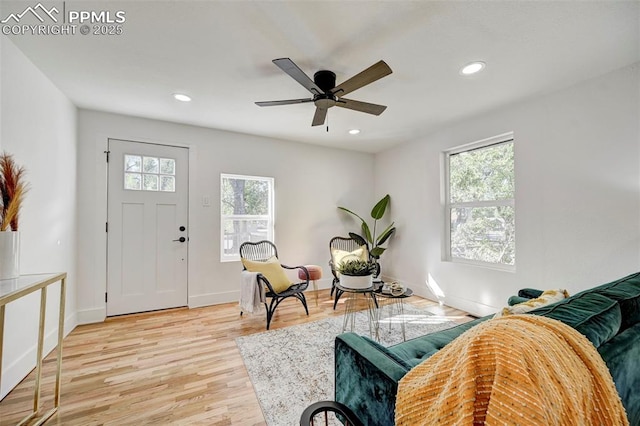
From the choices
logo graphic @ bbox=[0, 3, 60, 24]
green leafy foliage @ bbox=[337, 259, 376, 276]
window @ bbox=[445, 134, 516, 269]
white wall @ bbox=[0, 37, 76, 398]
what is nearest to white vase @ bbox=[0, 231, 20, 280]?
white wall @ bbox=[0, 37, 76, 398]

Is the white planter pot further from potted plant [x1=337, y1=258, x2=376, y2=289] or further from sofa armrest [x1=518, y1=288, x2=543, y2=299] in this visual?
sofa armrest [x1=518, y1=288, x2=543, y2=299]

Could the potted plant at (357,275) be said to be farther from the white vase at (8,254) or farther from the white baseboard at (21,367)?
the white baseboard at (21,367)

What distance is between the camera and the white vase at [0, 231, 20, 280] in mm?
1472

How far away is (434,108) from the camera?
299cm

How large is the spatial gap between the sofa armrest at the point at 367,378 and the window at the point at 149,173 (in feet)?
10.6

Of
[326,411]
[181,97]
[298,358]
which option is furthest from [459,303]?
[181,97]

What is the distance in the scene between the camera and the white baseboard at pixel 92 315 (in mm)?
2926

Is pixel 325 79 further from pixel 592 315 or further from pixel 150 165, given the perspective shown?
pixel 150 165

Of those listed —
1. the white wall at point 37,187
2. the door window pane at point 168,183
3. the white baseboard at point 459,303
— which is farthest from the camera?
the door window pane at point 168,183

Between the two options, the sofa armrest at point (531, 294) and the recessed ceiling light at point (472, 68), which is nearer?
the sofa armrest at point (531, 294)

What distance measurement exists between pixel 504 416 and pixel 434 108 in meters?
3.12

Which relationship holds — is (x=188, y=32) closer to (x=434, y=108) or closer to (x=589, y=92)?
(x=434, y=108)

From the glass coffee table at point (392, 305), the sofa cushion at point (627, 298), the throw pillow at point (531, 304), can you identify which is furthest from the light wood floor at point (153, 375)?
the sofa cushion at point (627, 298)

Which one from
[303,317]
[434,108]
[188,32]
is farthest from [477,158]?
[188,32]
